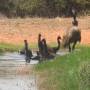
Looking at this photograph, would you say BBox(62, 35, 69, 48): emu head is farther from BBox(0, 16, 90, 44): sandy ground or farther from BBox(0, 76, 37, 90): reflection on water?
BBox(0, 16, 90, 44): sandy ground

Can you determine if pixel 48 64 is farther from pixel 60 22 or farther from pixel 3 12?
pixel 3 12

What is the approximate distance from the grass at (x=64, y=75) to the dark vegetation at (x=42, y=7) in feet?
83.2

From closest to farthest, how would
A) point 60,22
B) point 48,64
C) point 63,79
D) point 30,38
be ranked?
point 63,79, point 48,64, point 30,38, point 60,22

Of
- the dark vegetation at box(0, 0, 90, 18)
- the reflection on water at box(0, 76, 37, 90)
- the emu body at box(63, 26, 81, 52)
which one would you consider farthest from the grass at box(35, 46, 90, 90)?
the dark vegetation at box(0, 0, 90, 18)

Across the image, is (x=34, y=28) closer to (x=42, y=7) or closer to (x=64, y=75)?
(x=42, y=7)

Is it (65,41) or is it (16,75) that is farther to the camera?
(65,41)

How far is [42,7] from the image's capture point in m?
45.0

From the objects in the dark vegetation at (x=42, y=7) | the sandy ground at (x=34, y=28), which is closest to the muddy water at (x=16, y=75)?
the sandy ground at (x=34, y=28)

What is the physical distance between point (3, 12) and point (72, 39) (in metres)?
22.3

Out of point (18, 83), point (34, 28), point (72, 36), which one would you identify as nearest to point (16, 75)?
point (18, 83)

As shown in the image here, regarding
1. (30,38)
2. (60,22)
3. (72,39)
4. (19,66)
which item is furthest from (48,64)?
(60,22)

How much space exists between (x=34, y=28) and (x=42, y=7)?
310 inches

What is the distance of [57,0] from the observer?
147ft

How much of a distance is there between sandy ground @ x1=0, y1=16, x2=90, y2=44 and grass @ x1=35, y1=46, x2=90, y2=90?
1640 cm
